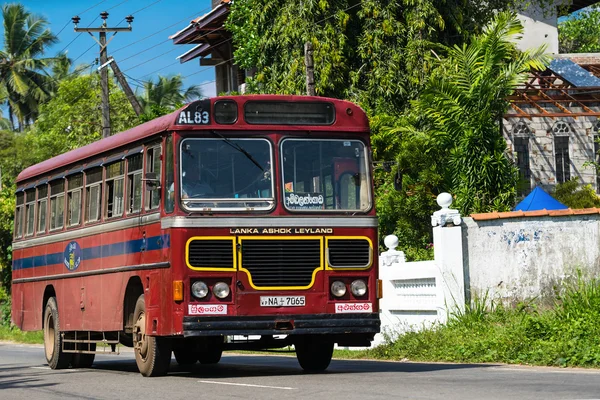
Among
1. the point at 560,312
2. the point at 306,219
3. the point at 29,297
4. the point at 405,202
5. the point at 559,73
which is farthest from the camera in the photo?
the point at 559,73

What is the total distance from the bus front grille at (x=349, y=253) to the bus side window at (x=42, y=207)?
7.50 meters

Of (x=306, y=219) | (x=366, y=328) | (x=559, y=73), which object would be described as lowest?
(x=366, y=328)

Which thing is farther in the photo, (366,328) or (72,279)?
(72,279)

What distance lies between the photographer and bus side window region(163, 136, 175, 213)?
14523 millimetres

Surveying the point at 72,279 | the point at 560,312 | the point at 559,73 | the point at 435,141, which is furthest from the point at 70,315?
the point at 559,73

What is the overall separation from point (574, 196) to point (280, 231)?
18.6 meters

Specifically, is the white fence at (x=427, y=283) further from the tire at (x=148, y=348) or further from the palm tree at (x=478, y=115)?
the tire at (x=148, y=348)

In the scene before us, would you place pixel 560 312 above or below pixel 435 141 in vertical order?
below

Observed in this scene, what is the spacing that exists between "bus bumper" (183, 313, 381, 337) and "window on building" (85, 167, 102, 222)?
13.3ft

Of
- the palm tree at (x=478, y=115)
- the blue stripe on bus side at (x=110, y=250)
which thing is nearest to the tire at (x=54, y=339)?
the blue stripe on bus side at (x=110, y=250)

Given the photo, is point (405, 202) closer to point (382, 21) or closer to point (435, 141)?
point (435, 141)

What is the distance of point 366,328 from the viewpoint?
14.8 meters

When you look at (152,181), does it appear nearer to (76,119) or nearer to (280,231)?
(280,231)

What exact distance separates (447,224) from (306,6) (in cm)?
1403
